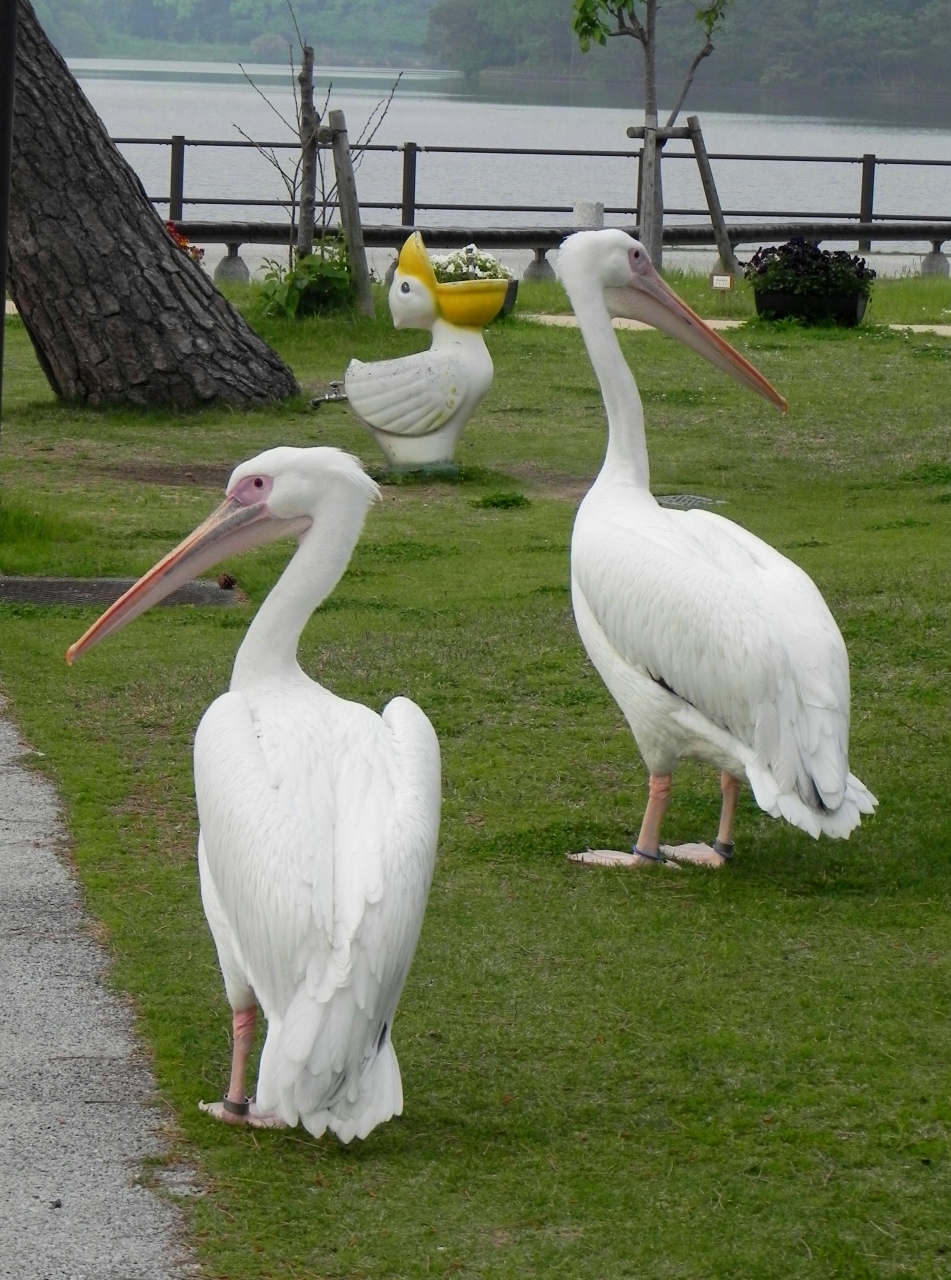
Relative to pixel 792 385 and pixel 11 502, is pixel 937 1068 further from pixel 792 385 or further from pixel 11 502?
pixel 792 385

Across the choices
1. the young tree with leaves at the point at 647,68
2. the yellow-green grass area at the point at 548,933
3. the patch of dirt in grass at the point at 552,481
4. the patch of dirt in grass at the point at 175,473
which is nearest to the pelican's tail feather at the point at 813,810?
the yellow-green grass area at the point at 548,933

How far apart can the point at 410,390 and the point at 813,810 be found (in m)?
4.32

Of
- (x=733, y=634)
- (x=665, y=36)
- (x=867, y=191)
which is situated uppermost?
(x=665, y=36)

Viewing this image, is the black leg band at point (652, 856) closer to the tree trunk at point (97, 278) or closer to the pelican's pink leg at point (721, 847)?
the pelican's pink leg at point (721, 847)

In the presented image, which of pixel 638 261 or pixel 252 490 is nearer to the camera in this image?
pixel 252 490

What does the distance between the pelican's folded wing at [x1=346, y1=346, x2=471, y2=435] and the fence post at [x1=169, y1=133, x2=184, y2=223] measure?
8.71 metres

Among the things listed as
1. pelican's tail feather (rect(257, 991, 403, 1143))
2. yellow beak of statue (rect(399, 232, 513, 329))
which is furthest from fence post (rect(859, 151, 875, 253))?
pelican's tail feather (rect(257, 991, 403, 1143))

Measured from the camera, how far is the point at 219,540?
326 cm

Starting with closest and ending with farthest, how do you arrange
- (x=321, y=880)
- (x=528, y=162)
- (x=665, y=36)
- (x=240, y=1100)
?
1. (x=321, y=880)
2. (x=240, y=1100)
3. (x=528, y=162)
4. (x=665, y=36)

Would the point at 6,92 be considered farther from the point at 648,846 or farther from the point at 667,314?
the point at 648,846

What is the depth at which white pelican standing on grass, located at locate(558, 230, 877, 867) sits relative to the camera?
3.70 m

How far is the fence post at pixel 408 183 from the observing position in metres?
16.9

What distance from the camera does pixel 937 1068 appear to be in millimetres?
3070

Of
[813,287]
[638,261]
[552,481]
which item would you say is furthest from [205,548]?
[813,287]
